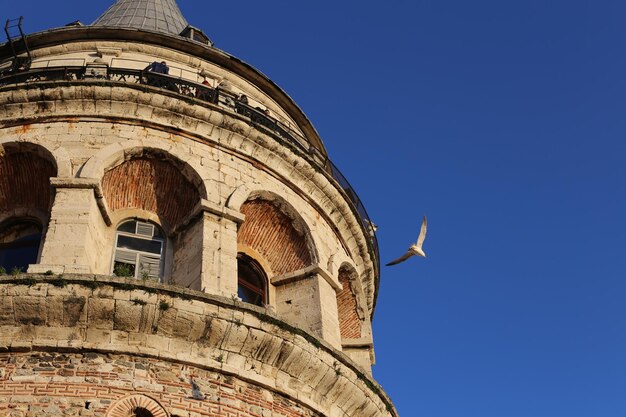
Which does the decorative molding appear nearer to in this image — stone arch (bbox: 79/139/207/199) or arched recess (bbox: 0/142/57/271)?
stone arch (bbox: 79/139/207/199)

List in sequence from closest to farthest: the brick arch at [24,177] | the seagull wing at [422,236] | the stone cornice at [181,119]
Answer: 1. the brick arch at [24,177]
2. the stone cornice at [181,119]
3. the seagull wing at [422,236]

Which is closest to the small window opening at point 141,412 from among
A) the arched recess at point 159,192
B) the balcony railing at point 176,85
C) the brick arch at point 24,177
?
the arched recess at point 159,192

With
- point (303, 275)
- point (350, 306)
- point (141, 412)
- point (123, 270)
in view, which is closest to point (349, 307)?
point (350, 306)

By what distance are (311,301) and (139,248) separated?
2.64 m

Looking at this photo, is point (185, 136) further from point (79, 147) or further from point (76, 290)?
point (76, 290)

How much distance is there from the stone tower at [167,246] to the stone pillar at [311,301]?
1.2 inches

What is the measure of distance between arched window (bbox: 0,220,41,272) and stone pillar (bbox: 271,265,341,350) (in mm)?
3588

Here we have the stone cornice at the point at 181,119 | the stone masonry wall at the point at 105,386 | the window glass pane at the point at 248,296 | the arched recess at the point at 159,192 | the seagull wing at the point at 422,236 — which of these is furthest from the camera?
the seagull wing at the point at 422,236

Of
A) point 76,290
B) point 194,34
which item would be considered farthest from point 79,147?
point 194,34

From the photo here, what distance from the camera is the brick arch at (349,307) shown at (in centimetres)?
1620

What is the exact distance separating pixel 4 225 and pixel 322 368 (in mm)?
5354

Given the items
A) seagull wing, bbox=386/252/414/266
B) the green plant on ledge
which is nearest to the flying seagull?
seagull wing, bbox=386/252/414/266

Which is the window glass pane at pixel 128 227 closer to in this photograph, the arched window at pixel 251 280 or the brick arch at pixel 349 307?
the arched window at pixel 251 280

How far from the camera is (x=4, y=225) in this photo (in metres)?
14.3
